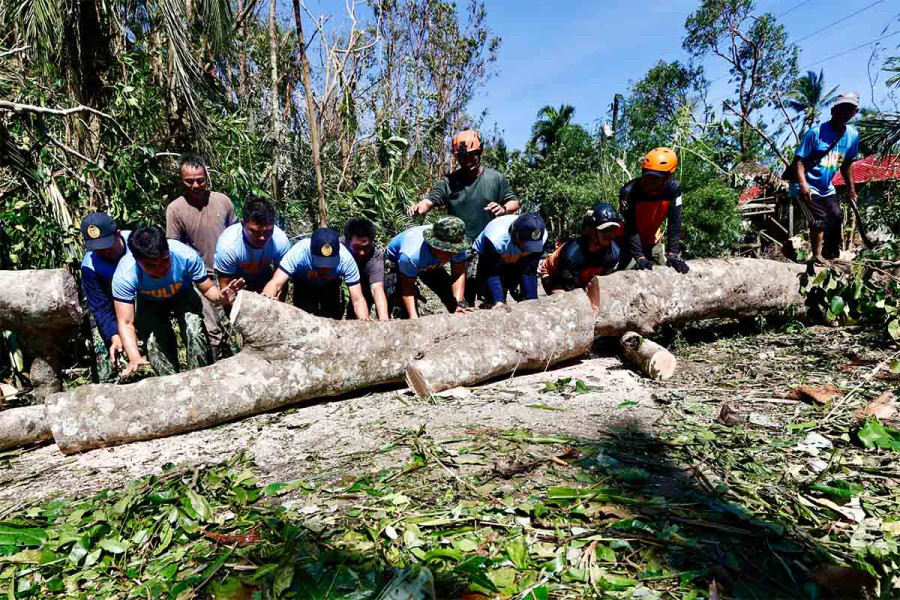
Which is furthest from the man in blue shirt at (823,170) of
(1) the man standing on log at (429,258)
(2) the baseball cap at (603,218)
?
(1) the man standing on log at (429,258)

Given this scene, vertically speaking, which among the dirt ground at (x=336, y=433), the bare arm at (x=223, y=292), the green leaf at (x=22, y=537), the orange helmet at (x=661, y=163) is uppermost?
the orange helmet at (x=661, y=163)

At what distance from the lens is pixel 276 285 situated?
4.27 metres

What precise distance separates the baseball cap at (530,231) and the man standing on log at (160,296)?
2.40 metres

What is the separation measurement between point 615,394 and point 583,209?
1411cm

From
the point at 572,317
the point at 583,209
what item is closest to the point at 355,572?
the point at 572,317

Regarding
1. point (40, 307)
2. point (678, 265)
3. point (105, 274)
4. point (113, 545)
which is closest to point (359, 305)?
point (105, 274)

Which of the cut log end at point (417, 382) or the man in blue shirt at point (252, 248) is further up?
the man in blue shirt at point (252, 248)

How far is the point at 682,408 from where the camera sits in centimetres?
324

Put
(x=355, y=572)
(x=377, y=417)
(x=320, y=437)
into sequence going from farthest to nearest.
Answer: (x=377, y=417) → (x=320, y=437) → (x=355, y=572)

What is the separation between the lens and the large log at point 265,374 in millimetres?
3195

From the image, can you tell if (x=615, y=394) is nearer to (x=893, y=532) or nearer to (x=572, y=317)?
(x=572, y=317)

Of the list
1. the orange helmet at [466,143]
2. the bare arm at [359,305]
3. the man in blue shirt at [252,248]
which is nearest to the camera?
the man in blue shirt at [252,248]

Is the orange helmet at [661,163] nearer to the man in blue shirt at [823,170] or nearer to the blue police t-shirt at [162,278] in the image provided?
the man in blue shirt at [823,170]

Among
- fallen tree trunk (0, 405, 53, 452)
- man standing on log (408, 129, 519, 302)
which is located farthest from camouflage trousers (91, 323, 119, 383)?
man standing on log (408, 129, 519, 302)
